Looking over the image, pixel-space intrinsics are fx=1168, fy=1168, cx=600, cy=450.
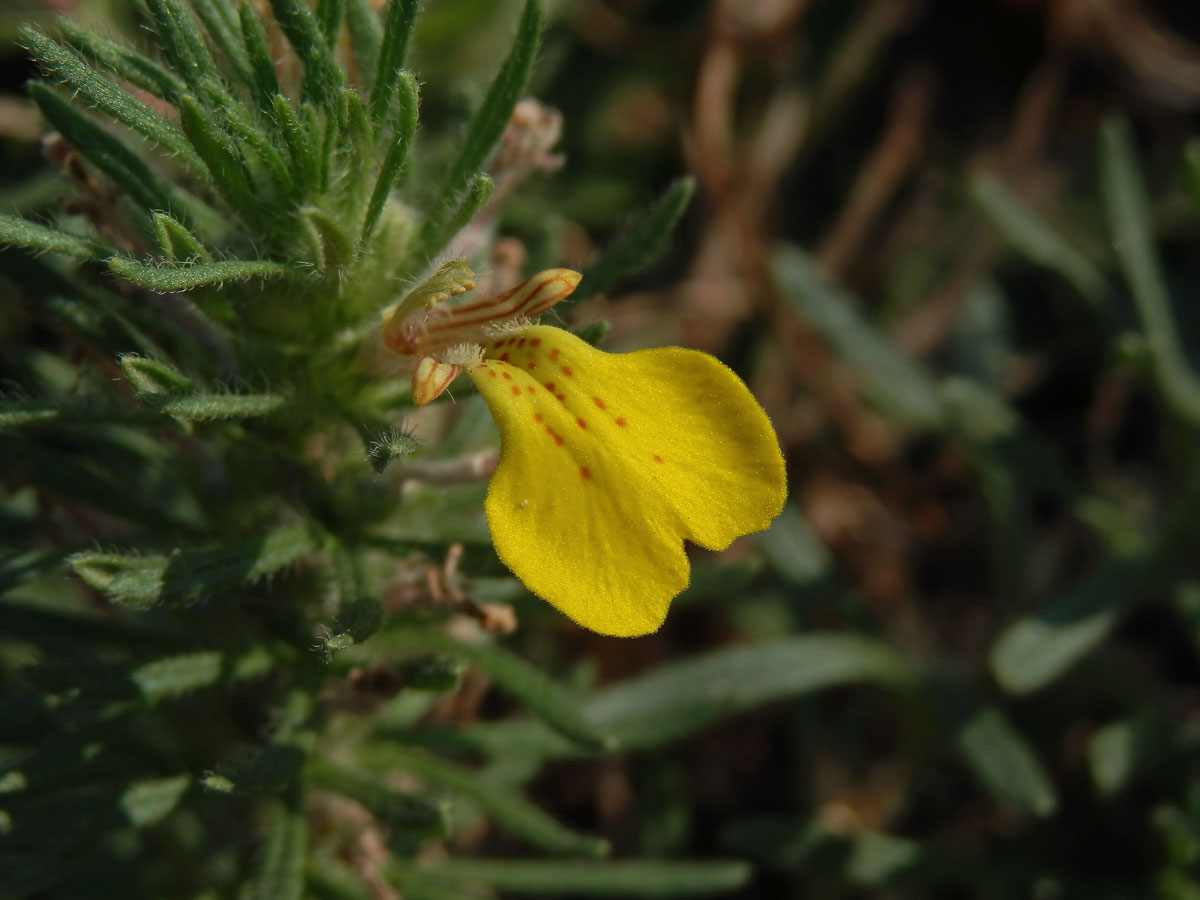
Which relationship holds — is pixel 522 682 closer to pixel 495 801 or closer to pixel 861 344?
pixel 495 801

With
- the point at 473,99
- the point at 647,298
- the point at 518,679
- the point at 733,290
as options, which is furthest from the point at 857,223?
the point at 518,679

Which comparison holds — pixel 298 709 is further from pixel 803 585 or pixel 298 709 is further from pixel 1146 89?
pixel 1146 89

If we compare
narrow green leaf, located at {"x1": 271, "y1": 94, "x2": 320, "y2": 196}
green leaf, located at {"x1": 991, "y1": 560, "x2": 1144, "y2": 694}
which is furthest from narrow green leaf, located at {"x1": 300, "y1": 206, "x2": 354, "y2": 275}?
green leaf, located at {"x1": 991, "y1": 560, "x2": 1144, "y2": 694}

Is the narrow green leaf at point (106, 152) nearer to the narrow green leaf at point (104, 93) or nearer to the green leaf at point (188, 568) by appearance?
the narrow green leaf at point (104, 93)

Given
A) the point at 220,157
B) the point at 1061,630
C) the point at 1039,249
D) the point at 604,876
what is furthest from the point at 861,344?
the point at 220,157

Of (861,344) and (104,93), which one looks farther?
(861,344)
